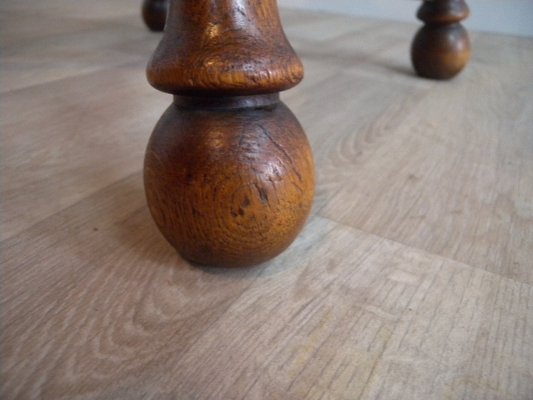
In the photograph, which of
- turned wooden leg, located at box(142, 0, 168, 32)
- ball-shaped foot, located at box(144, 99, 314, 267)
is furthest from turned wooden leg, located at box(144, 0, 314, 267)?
turned wooden leg, located at box(142, 0, 168, 32)

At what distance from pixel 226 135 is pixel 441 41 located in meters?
0.76

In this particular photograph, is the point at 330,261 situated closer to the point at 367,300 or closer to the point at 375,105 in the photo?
the point at 367,300

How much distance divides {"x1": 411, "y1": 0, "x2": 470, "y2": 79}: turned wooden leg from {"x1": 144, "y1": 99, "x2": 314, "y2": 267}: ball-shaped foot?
2.26 feet

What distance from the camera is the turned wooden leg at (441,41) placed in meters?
0.88

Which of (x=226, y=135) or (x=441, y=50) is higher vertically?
(x=226, y=135)

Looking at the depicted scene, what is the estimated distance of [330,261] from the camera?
0.40 meters

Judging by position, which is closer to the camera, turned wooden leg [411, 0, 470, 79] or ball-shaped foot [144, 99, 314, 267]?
ball-shaped foot [144, 99, 314, 267]

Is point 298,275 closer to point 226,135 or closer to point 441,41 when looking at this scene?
point 226,135

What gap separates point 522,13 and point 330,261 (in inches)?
62.9

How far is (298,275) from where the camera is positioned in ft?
1.24

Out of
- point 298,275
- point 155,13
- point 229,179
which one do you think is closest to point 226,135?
point 229,179

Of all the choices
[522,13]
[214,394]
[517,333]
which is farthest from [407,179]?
[522,13]

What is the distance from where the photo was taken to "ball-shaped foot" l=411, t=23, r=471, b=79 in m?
0.92

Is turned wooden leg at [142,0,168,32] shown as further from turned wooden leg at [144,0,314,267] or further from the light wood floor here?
turned wooden leg at [144,0,314,267]
